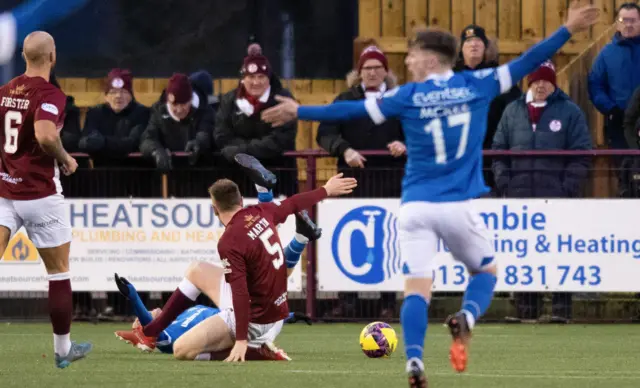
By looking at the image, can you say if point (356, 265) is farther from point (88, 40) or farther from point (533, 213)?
point (88, 40)

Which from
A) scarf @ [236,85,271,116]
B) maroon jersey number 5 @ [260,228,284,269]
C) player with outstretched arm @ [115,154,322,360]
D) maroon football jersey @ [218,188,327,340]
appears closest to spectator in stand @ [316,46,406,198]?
scarf @ [236,85,271,116]

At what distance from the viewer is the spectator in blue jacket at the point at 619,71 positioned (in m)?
15.2

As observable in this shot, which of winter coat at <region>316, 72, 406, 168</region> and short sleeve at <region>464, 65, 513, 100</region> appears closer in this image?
short sleeve at <region>464, 65, 513, 100</region>

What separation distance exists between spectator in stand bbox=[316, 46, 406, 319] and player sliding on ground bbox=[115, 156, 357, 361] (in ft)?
12.5

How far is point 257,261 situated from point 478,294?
8.65ft

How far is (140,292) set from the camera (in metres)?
15.1

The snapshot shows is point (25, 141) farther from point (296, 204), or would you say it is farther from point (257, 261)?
point (296, 204)

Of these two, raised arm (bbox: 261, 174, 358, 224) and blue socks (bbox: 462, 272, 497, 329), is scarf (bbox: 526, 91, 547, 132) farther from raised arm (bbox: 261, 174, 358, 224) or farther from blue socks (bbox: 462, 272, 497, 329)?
blue socks (bbox: 462, 272, 497, 329)

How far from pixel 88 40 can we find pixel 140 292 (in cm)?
573

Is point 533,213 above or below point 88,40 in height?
below

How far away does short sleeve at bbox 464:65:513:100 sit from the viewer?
8086 millimetres

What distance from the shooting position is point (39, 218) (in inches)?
386

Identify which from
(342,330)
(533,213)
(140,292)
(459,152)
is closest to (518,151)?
(533,213)

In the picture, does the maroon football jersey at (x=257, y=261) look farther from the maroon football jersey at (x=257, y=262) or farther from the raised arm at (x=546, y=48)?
the raised arm at (x=546, y=48)
